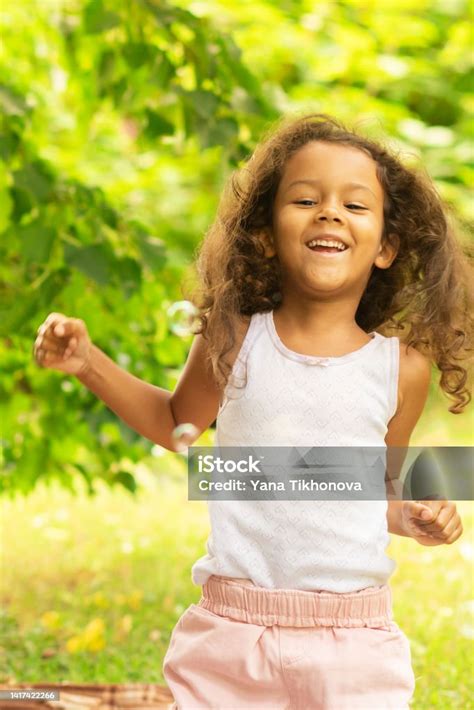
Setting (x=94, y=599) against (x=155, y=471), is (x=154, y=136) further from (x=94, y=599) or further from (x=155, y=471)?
(x=155, y=471)

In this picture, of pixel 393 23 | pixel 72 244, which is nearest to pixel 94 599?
pixel 72 244

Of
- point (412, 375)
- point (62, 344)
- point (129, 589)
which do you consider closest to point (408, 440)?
point (412, 375)

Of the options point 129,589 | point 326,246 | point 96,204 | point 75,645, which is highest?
point 96,204

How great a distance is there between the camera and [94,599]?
354 cm

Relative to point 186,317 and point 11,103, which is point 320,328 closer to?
point 186,317

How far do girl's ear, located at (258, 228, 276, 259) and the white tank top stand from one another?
190 millimetres

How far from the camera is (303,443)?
64.0 inches

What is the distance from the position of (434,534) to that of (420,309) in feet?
1.33

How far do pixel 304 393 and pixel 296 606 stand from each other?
30 centimetres

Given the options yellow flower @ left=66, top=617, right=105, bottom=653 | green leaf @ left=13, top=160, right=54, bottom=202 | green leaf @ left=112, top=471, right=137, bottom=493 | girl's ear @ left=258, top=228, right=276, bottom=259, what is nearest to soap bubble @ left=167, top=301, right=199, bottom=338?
girl's ear @ left=258, top=228, right=276, bottom=259

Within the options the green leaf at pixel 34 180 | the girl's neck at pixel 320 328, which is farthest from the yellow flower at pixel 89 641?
the girl's neck at pixel 320 328

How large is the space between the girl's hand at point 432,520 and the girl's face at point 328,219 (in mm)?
342

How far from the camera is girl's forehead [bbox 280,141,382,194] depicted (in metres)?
1.68

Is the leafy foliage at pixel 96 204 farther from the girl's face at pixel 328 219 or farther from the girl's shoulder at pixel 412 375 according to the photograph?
the girl's shoulder at pixel 412 375
